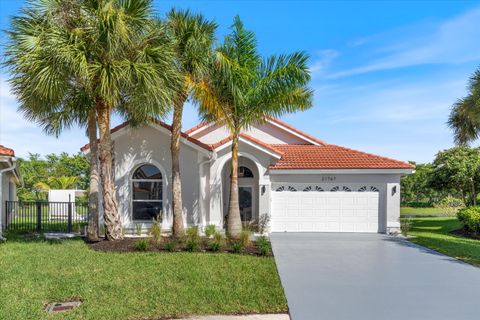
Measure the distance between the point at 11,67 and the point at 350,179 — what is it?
561 inches

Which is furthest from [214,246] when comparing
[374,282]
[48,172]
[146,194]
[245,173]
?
[48,172]

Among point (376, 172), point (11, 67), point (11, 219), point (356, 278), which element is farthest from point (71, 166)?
point (356, 278)

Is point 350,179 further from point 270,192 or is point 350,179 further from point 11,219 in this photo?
point 11,219

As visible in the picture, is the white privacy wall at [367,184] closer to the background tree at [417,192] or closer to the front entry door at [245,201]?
the front entry door at [245,201]

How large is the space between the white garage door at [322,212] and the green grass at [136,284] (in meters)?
5.85

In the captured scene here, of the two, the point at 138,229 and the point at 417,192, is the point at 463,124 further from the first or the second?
the point at 417,192

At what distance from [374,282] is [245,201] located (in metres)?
10.1

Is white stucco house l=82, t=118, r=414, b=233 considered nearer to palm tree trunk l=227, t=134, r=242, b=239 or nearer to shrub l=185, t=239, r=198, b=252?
palm tree trunk l=227, t=134, r=242, b=239

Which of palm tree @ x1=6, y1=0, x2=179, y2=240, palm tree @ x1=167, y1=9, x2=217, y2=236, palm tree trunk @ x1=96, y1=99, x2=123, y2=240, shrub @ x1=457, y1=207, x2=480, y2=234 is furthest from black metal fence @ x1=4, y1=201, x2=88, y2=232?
shrub @ x1=457, y1=207, x2=480, y2=234

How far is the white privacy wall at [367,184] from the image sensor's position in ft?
51.5

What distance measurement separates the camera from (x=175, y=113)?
13.4m

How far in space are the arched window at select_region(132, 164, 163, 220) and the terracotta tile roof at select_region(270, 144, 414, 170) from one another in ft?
17.6

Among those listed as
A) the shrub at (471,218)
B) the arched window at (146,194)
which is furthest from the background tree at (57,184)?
the shrub at (471,218)

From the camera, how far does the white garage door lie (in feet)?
52.6
